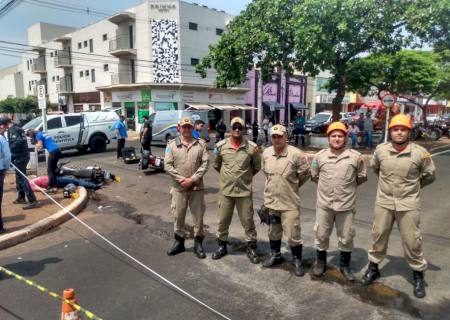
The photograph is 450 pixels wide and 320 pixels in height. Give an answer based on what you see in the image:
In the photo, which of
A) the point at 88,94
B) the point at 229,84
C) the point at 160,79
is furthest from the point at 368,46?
the point at 88,94

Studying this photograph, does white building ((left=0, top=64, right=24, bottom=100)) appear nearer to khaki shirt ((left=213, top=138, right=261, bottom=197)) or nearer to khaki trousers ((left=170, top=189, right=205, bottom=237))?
khaki trousers ((left=170, top=189, right=205, bottom=237))

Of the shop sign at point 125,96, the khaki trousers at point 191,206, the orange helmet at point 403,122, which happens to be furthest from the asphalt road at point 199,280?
the shop sign at point 125,96

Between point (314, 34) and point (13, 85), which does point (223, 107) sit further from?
point (13, 85)

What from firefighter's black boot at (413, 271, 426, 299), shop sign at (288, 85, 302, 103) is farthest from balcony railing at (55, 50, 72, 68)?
firefighter's black boot at (413, 271, 426, 299)

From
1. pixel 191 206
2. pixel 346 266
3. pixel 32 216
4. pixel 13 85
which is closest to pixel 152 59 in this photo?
pixel 32 216

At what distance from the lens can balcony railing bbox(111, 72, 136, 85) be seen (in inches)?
1281

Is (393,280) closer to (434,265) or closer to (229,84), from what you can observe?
(434,265)

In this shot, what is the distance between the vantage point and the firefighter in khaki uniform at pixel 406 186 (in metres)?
3.76

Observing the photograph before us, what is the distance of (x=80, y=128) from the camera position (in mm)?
15961

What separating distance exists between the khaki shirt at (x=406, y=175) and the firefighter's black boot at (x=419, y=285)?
0.72 metres

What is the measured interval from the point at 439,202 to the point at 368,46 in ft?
28.2

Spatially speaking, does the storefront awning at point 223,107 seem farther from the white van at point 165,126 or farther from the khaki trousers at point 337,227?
the khaki trousers at point 337,227

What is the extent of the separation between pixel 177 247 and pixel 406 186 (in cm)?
293

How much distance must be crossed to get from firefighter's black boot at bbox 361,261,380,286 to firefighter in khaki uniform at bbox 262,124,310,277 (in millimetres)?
685
